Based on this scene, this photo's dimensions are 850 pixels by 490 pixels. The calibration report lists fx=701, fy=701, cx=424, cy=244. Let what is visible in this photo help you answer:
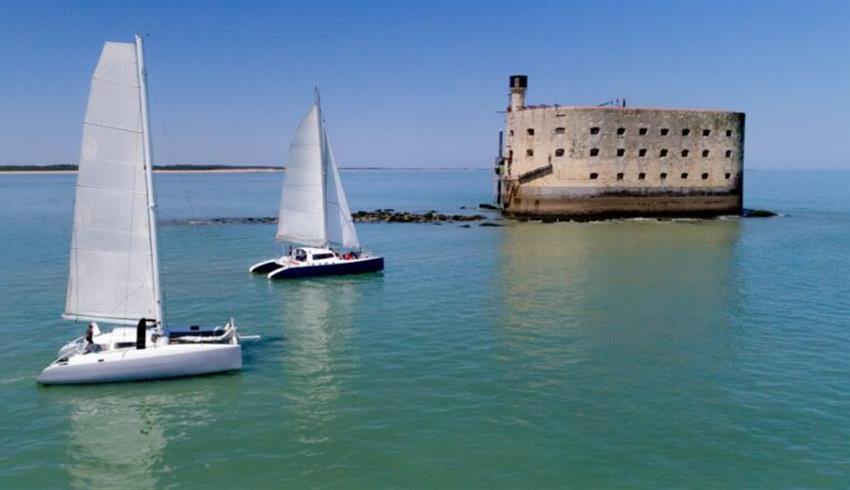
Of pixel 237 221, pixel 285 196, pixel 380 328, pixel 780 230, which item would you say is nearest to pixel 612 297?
pixel 380 328

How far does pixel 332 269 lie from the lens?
30719 mm

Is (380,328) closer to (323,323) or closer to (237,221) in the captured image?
(323,323)

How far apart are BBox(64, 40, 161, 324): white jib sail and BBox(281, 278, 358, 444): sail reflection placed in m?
3.90

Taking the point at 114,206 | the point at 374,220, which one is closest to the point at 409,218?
the point at 374,220

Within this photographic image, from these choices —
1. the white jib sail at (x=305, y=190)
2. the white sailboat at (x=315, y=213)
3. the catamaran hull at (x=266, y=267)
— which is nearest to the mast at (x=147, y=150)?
the white sailboat at (x=315, y=213)

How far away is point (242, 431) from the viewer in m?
13.4

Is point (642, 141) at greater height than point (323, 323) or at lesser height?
greater

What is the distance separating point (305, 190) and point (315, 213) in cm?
115

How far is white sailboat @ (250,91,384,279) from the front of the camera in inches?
1219

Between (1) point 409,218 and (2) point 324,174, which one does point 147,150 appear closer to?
(2) point 324,174

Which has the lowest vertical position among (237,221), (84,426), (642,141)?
(84,426)

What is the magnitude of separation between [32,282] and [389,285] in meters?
14.5

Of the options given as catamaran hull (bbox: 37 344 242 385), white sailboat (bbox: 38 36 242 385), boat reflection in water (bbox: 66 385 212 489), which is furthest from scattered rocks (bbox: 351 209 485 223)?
boat reflection in water (bbox: 66 385 212 489)

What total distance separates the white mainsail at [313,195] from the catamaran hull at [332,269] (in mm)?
1593
